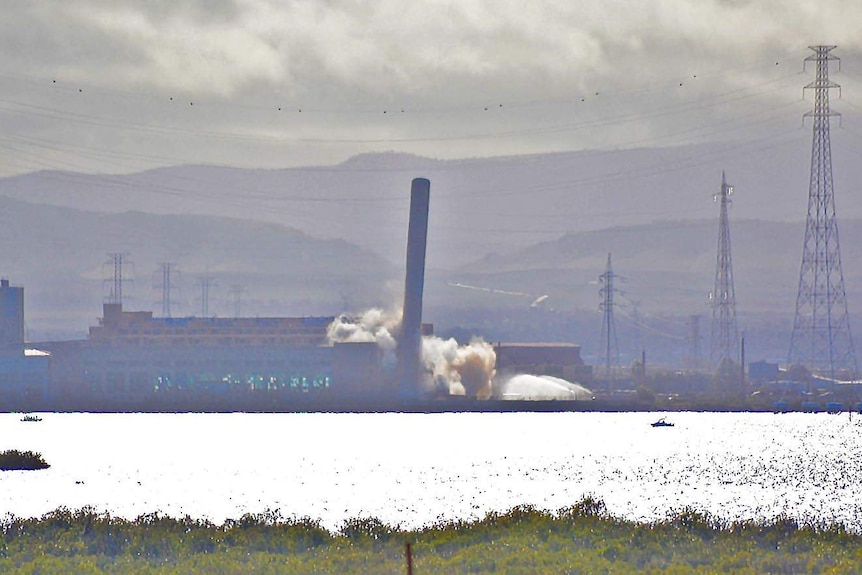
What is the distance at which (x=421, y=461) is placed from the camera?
12444 cm

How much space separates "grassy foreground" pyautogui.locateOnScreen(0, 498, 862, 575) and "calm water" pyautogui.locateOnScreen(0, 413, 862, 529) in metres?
13.3

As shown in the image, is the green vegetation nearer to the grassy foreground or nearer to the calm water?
the calm water

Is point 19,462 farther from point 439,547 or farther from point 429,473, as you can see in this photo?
point 439,547

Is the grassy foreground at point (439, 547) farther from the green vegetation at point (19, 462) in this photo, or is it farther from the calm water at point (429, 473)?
the green vegetation at point (19, 462)

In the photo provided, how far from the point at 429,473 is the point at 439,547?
58419 mm

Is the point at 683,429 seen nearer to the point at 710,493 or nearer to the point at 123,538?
the point at 710,493

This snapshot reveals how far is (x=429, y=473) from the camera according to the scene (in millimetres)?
109500

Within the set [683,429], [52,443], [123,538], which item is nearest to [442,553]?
[123,538]

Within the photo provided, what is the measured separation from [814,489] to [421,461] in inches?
1504

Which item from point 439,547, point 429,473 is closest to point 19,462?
point 429,473

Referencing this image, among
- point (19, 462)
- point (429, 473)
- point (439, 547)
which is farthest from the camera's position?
point (19, 462)

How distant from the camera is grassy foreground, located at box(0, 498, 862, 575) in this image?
149 ft

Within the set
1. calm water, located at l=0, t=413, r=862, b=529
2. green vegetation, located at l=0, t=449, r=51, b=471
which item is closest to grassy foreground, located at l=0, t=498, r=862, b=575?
calm water, located at l=0, t=413, r=862, b=529

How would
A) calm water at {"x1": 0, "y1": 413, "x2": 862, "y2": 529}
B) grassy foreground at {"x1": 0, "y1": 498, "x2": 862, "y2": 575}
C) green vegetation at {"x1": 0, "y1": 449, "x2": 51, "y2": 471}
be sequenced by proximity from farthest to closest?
green vegetation at {"x1": 0, "y1": 449, "x2": 51, "y2": 471} → calm water at {"x1": 0, "y1": 413, "x2": 862, "y2": 529} → grassy foreground at {"x1": 0, "y1": 498, "x2": 862, "y2": 575}
